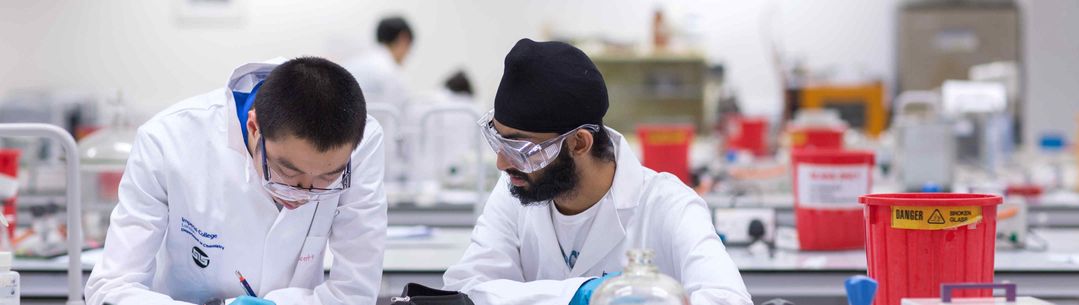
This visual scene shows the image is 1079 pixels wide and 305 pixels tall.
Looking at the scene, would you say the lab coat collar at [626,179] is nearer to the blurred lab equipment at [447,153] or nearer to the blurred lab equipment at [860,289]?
the blurred lab equipment at [860,289]

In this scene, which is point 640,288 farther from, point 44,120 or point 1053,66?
point 1053,66

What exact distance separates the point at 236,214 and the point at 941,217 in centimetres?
120

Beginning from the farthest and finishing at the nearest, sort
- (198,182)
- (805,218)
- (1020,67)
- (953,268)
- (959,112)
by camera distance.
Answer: (1020,67) < (959,112) < (805,218) < (198,182) < (953,268)

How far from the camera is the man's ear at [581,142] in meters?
1.93

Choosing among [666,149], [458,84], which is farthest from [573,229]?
[458,84]

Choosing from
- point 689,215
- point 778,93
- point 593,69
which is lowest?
point 778,93

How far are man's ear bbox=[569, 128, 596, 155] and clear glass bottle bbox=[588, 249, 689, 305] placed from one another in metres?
0.60

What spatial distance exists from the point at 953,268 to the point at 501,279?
2.57 ft

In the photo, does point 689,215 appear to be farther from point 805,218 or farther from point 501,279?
point 805,218

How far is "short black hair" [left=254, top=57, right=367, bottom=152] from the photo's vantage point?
65.4 inches

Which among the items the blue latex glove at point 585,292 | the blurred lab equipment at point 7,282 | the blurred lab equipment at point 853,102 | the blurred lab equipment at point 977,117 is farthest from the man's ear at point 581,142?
the blurred lab equipment at point 853,102

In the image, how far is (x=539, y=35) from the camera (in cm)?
963

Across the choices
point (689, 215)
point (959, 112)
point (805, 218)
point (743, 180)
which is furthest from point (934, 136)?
point (689, 215)

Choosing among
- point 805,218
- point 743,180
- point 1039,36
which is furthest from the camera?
point 1039,36
